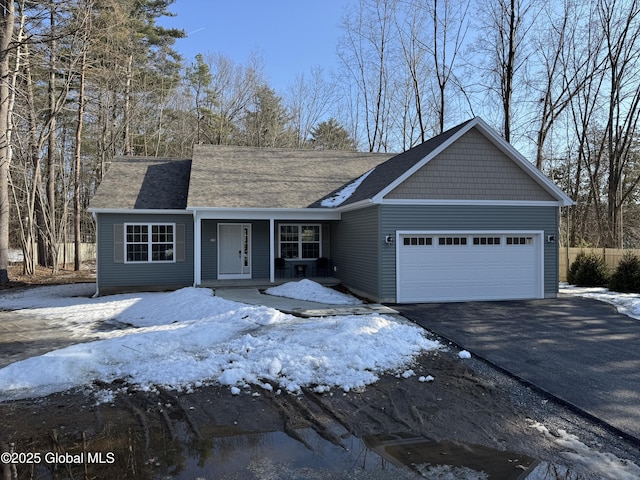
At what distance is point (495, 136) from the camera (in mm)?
11609

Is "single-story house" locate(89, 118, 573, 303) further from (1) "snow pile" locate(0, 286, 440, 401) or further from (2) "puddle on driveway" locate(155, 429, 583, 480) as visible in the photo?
(2) "puddle on driveway" locate(155, 429, 583, 480)

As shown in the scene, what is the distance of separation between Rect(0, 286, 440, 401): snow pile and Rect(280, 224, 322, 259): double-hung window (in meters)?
5.72

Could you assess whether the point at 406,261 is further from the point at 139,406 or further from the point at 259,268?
the point at 139,406

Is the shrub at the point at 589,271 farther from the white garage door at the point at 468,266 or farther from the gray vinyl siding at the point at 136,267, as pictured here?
the gray vinyl siding at the point at 136,267

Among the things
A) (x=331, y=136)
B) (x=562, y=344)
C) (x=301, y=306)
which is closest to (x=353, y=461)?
(x=562, y=344)

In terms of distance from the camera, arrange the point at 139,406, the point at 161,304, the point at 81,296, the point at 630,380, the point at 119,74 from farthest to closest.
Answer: the point at 119,74, the point at 81,296, the point at 161,304, the point at 630,380, the point at 139,406

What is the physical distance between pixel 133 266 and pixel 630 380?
41.7ft

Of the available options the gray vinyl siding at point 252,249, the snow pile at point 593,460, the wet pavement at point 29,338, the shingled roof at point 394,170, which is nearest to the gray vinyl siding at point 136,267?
the gray vinyl siding at point 252,249

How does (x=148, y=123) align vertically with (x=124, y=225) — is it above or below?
above

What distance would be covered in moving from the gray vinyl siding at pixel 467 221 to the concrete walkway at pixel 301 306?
1.08 m

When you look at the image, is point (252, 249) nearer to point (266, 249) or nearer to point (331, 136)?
point (266, 249)

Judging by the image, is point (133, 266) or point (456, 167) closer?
point (456, 167)

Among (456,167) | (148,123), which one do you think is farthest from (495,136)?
(148,123)

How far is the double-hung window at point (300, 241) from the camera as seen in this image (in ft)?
50.3
